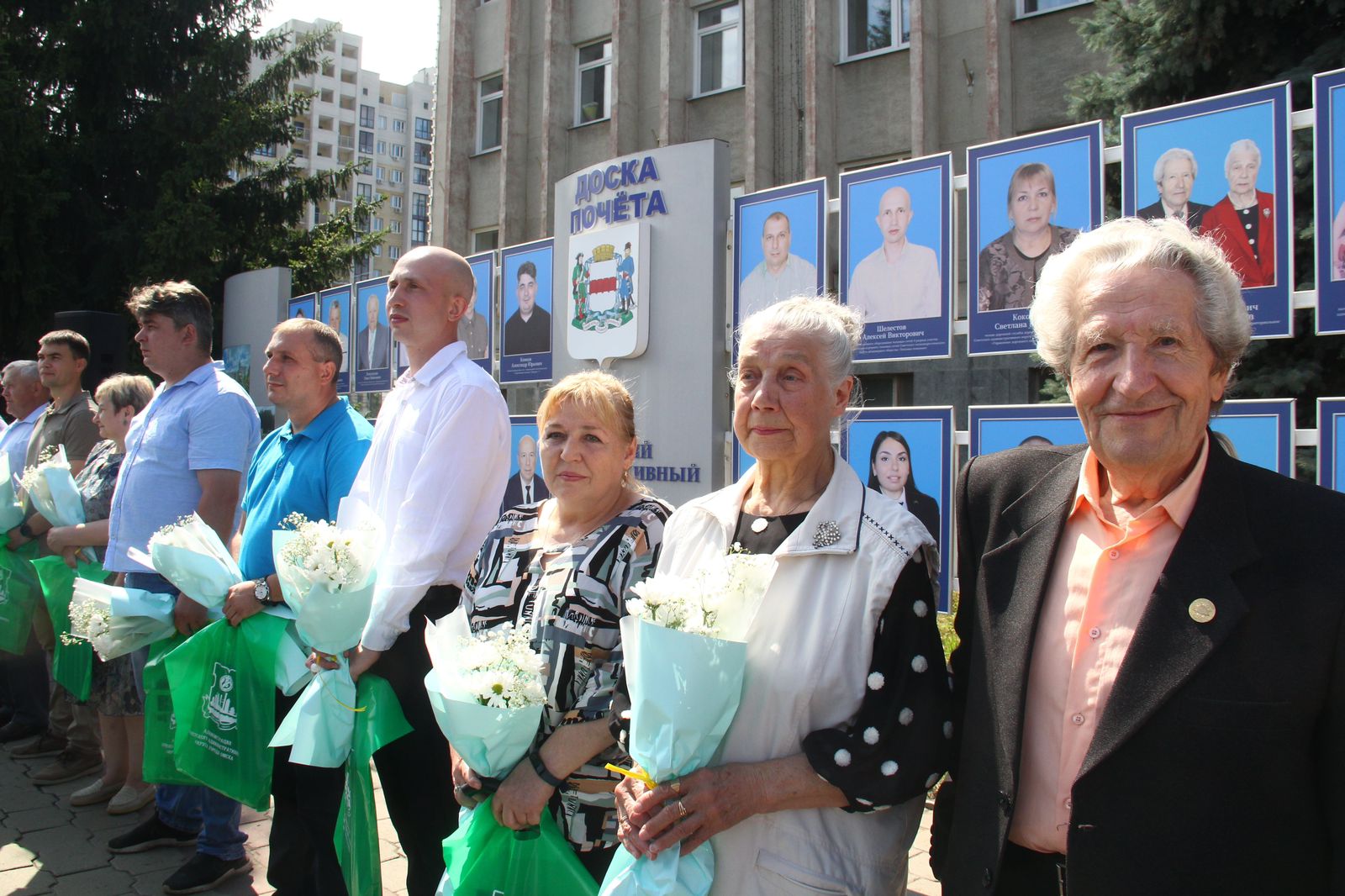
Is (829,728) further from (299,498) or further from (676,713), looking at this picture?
(299,498)

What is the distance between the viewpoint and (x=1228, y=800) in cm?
146

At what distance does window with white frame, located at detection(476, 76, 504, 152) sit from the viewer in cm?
1989

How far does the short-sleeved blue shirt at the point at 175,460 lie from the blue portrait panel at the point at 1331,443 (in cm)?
438

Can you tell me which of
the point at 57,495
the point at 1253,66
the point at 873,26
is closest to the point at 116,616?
the point at 57,495

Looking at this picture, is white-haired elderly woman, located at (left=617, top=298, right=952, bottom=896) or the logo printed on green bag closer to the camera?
white-haired elderly woman, located at (left=617, top=298, right=952, bottom=896)

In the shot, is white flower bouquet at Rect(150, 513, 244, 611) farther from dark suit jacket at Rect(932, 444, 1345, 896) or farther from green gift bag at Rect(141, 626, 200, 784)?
dark suit jacket at Rect(932, 444, 1345, 896)

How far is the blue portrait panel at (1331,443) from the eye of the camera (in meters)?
3.79

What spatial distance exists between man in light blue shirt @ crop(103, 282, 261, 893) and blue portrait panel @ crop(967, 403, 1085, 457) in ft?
11.1

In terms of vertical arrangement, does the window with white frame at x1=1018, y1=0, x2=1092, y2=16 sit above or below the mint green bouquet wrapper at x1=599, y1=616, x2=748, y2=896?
above

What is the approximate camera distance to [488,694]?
2123mm

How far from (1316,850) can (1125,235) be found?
1029mm

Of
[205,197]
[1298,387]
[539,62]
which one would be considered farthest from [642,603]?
[539,62]

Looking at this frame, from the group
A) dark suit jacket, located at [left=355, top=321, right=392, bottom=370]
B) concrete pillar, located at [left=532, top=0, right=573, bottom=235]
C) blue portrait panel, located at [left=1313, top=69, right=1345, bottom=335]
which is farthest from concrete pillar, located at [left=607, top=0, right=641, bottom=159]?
blue portrait panel, located at [left=1313, top=69, right=1345, bottom=335]

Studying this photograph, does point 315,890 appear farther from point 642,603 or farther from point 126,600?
point 642,603
